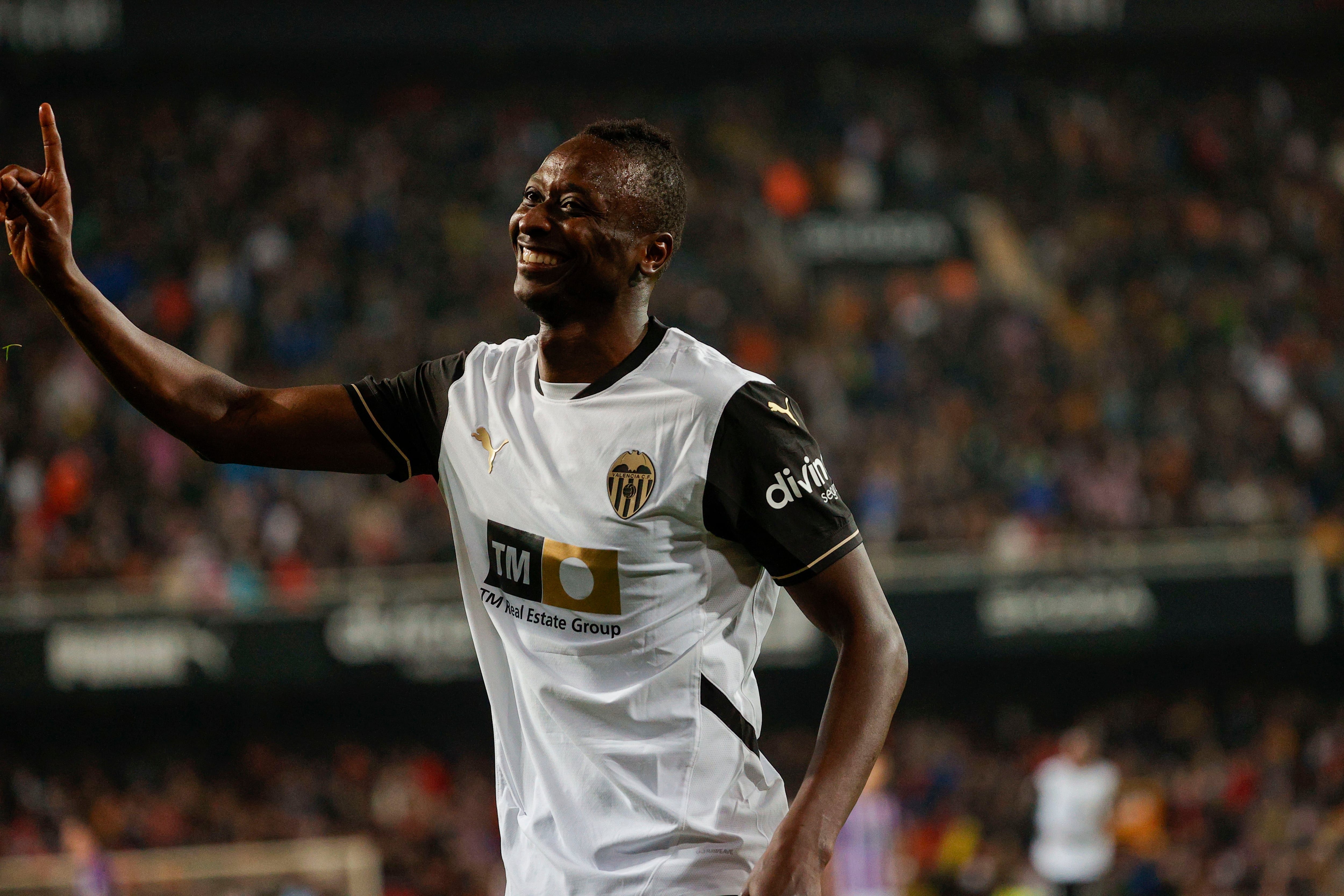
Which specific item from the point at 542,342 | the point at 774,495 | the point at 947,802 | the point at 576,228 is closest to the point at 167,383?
the point at 542,342

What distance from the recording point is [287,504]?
13555 mm

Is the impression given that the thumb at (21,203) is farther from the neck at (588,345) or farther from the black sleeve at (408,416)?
the neck at (588,345)

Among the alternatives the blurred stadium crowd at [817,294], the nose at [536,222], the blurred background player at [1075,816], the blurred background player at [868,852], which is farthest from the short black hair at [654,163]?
the blurred stadium crowd at [817,294]

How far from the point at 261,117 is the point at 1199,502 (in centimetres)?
1101

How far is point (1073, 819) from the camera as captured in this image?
1070 cm

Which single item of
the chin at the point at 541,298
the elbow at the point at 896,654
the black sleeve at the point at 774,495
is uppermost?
the chin at the point at 541,298

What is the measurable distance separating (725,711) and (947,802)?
1181cm

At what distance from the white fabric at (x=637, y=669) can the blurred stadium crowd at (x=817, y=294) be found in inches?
417

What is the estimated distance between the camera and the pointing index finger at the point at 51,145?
2.59 meters

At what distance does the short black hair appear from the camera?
2.62 metres

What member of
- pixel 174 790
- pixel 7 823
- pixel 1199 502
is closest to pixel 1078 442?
pixel 1199 502

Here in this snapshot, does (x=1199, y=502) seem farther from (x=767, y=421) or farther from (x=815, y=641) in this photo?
(x=767, y=421)

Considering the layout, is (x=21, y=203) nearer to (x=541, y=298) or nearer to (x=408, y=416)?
(x=408, y=416)

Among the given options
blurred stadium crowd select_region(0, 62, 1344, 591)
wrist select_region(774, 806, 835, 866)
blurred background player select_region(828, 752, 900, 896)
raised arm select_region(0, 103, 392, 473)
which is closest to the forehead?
raised arm select_region(0, 103, 392, 473)
